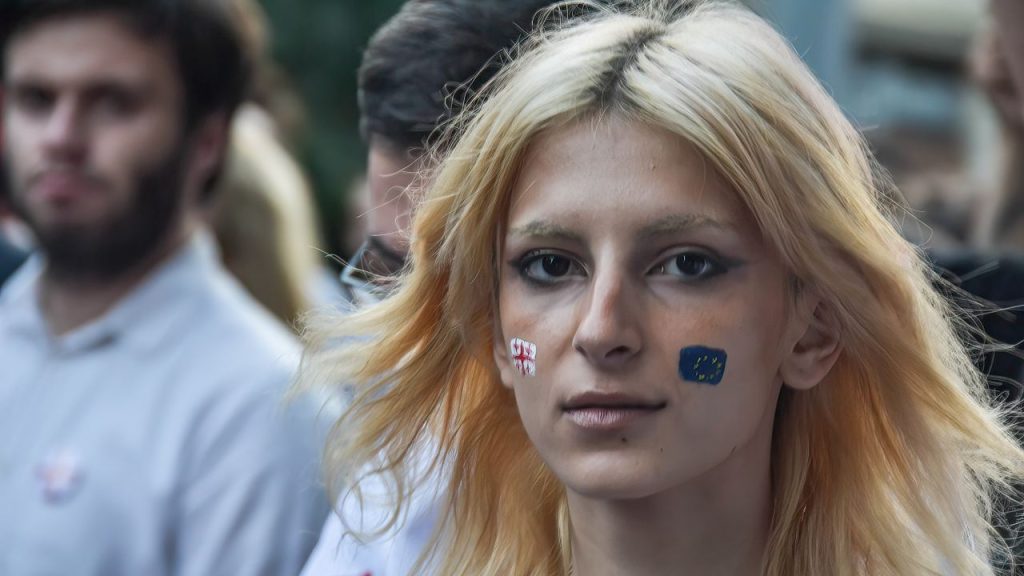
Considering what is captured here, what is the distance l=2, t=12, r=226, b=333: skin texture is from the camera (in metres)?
3.84

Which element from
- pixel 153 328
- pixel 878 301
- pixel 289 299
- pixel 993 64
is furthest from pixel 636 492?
pixel 289 299

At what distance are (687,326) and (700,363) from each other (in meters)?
0.05

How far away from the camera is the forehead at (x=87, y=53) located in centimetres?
387

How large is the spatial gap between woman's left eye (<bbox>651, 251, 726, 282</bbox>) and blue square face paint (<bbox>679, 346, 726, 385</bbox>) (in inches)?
3.9

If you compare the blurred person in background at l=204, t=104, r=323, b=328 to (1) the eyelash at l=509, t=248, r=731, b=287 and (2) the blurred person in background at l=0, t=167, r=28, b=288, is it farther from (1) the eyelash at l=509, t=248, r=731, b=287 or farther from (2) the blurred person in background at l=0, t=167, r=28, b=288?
(1) the eyelash at l=509, t=248, r=731, b=287

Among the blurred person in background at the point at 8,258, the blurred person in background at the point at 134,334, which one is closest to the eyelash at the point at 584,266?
the blurred person in background at the point at 134,334

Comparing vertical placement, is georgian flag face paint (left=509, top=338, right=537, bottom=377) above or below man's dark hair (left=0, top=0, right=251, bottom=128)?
above

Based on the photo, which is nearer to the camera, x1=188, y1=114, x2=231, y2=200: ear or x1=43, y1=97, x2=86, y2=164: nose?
x1=43, y1=97, x2=86, y2=164: nose

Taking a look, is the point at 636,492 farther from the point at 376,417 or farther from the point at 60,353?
Result: the point at 60,353

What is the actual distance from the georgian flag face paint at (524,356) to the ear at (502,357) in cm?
5

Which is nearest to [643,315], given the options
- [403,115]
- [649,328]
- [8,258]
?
[649,328]

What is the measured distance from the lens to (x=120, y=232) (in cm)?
388

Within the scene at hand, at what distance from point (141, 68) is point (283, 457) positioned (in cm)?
111

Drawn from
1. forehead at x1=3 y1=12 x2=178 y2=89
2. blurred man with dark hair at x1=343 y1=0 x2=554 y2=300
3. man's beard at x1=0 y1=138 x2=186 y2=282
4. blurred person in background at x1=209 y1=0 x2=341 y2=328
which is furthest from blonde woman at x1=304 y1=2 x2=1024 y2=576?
blurred person in background at x1=209 y1=0 x2=341 y2=328
